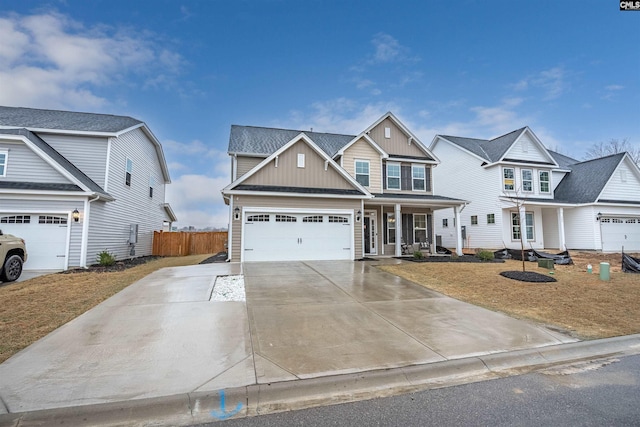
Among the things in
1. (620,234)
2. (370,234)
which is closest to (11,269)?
(370,234)

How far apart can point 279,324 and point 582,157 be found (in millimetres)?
49270

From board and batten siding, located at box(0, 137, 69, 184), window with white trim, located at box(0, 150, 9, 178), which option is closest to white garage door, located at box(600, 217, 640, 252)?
board and batten siding, located at box(0, 137, 69, 184)

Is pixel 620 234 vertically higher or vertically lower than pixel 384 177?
lower

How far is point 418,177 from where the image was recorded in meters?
18.1

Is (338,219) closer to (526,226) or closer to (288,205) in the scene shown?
(288,205)

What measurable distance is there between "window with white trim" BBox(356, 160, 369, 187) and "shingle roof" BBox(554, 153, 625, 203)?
14.6 m

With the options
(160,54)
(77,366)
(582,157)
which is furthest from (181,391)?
(582,157)

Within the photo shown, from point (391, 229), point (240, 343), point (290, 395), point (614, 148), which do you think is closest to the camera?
point (290, 395)

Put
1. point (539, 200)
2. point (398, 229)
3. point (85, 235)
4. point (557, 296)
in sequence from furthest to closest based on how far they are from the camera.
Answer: point (539, 200) → point (398, 229) → point (85, 235) → point (557, 296)

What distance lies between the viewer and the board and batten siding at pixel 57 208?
1167cm

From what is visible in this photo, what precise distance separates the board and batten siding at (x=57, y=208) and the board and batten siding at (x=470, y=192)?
21.7m

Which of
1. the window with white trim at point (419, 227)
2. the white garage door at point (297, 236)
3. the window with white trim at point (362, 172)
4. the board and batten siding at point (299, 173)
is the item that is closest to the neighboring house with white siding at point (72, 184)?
the white garage door at point (297, 236)

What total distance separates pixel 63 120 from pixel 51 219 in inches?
250

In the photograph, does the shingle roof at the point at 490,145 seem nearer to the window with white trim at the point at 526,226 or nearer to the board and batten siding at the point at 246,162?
the window with white trim at the point at 526,226
